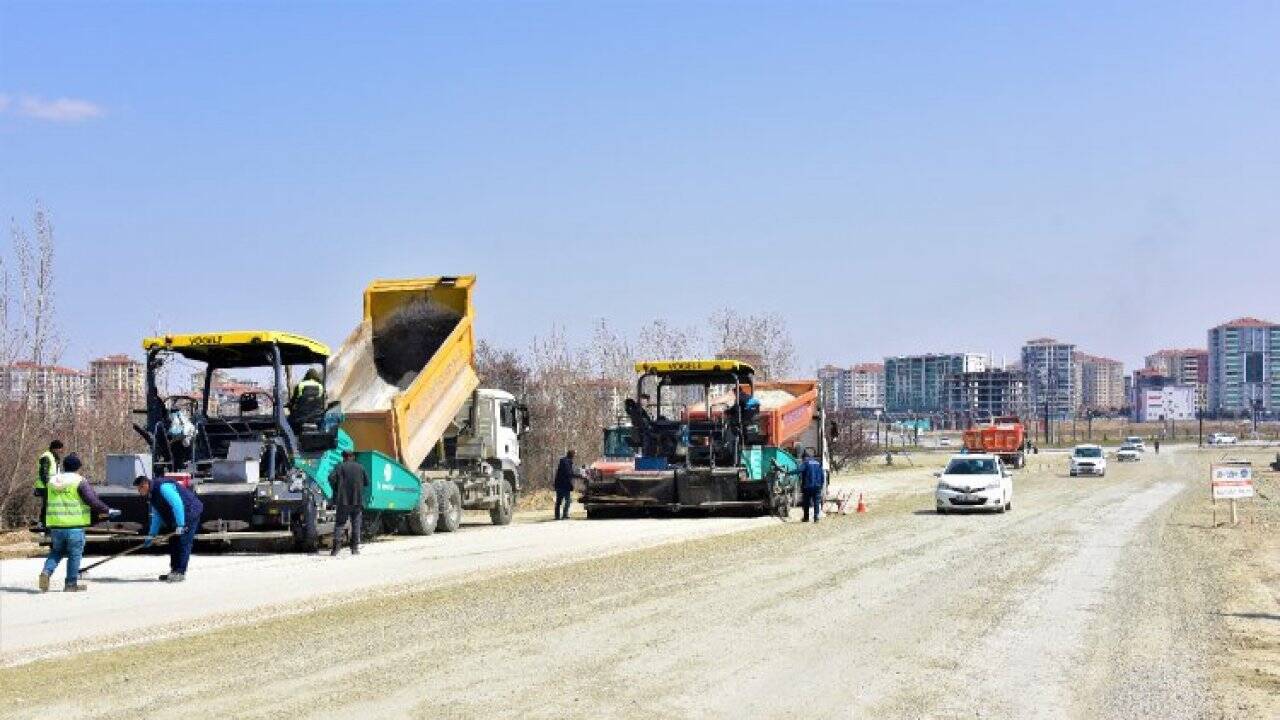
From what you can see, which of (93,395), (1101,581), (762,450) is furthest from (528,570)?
(93,395)

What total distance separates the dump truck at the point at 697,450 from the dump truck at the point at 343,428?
3.06 metres

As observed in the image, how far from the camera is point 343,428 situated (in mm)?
23891

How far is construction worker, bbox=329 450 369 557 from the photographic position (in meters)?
21.4

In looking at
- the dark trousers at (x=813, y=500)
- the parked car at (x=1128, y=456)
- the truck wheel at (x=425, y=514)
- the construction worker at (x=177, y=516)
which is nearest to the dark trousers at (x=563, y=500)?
the dark trousers at (x=813, y=500)

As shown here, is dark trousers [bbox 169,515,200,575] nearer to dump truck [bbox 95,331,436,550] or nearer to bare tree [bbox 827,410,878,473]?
dump truck [bbox 95,331,436,550]

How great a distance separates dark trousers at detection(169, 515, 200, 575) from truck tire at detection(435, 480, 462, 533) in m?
9.24

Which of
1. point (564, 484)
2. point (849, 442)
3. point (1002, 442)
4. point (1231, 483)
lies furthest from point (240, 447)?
point (1002, 442)

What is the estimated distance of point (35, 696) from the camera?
10.2 meters

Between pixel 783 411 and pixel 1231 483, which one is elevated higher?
pixel 783 411

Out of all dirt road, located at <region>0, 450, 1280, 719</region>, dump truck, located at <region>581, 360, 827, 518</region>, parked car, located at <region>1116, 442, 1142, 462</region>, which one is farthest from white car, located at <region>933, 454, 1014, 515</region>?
parked car, located at <region>1116, 442, 1142, 462</region>

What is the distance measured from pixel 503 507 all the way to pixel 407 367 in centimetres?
482

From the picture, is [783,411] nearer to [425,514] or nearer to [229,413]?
[425,514]

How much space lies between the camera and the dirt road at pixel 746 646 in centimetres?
1003

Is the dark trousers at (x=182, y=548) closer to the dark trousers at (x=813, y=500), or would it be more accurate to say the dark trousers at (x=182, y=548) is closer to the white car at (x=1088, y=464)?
the dark trousers at (x=813, y=500)
